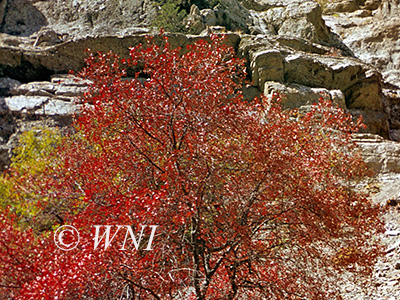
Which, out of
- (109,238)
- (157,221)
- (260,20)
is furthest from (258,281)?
(260,20)

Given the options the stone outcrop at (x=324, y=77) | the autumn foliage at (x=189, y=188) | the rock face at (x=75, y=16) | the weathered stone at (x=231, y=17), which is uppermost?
the rock face at (x=75, y=16)

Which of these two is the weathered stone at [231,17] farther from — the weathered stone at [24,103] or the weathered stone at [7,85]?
the weathered stone at [7,85]

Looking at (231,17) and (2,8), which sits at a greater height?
(2,8)

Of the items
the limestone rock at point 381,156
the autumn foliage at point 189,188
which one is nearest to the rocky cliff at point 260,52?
the limestone rock at point 381,156

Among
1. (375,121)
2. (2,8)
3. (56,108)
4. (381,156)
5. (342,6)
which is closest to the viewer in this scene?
(381,156)

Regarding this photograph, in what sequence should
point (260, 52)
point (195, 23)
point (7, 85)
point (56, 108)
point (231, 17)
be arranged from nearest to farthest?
point (260, 52)
point (56, 108)
point (7, 85)
point (195, 23)
point (231, 17)

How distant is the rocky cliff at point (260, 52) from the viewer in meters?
29.7

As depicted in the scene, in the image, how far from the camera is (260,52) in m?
30.7

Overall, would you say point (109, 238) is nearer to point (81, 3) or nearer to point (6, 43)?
point (6, 43)

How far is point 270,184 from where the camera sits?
792 cm

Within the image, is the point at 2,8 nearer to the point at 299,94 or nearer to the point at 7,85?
the point at 7,85

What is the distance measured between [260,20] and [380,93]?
18.7m

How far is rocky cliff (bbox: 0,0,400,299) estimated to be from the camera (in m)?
29.7

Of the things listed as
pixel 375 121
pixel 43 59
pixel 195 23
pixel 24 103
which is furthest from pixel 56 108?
pixel 375 121
